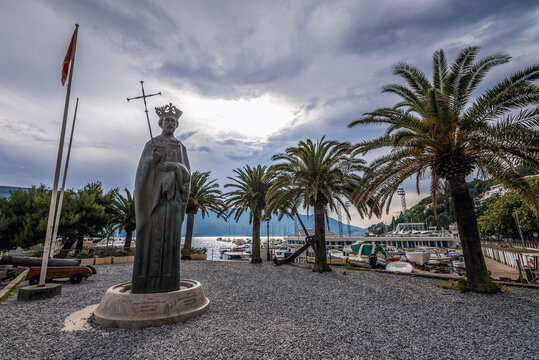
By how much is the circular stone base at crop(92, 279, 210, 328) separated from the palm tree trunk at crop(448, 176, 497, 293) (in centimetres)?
1053

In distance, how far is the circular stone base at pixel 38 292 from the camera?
324 inches

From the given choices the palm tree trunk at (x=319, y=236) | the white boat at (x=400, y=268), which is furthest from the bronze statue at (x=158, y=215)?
the white boat at (x=400, y=268)

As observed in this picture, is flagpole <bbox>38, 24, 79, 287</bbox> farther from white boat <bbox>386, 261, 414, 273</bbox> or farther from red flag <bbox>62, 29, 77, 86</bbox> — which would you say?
white boat <bbox>386, 261, 414, 273</bbox>

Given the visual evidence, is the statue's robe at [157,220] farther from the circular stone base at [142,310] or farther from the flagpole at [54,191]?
the flagpole at [54,191]

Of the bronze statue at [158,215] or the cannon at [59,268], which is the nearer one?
the bronze statue at [158,215]

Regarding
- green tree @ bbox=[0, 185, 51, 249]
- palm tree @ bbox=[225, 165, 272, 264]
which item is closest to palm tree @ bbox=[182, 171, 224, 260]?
palm tree @ bbox=[225, 165, 272, 264]

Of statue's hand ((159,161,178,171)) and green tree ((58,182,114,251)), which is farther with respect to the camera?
green tree ((58,182,114,251))

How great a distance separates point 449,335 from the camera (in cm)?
546

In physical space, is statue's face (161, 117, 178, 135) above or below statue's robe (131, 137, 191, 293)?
above

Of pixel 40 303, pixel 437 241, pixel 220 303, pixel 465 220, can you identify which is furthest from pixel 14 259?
pixel 437 241

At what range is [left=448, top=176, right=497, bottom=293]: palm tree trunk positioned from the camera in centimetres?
956

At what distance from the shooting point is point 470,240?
32.8 ft

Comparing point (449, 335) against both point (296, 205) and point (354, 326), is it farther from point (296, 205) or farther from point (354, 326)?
point (296, 205)

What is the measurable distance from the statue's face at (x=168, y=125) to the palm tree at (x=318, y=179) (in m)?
9.30
